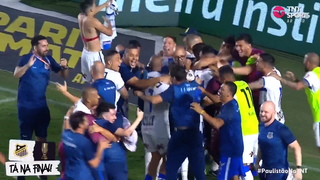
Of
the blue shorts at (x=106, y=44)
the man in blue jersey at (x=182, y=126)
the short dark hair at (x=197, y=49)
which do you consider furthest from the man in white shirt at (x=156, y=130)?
the blue shorts at (x=106, y=44)

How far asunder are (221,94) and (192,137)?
2.36 ft

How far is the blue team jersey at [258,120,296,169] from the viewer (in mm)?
9109

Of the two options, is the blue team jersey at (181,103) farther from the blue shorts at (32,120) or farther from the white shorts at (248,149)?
the blue shorts at (32,120)

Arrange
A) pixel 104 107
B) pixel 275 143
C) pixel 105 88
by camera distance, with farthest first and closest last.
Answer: pixel 105 88 < pixel 275 143 < pixel 104 107

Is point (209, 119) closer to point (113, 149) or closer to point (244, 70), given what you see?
point (113, 149)

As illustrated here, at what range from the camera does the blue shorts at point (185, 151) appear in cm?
977

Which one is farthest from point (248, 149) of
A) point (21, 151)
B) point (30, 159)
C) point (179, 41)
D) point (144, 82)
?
point (179, 41)

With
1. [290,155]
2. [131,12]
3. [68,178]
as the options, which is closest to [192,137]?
[68,178]

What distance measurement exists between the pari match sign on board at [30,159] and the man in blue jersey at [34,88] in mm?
964

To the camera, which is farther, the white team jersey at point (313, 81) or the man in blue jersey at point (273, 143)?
the white team jersey at point (313, 81)

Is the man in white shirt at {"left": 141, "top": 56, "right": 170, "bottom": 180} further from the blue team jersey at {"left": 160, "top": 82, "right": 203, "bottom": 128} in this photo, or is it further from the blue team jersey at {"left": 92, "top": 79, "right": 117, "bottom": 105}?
the blue team jersey at {"left": 92, "top": 79, "right": 117, "bottom": 105}

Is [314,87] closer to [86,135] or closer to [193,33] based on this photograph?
[193,33]

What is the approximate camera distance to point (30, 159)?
967 centimetres

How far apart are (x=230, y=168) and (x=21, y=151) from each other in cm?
273
